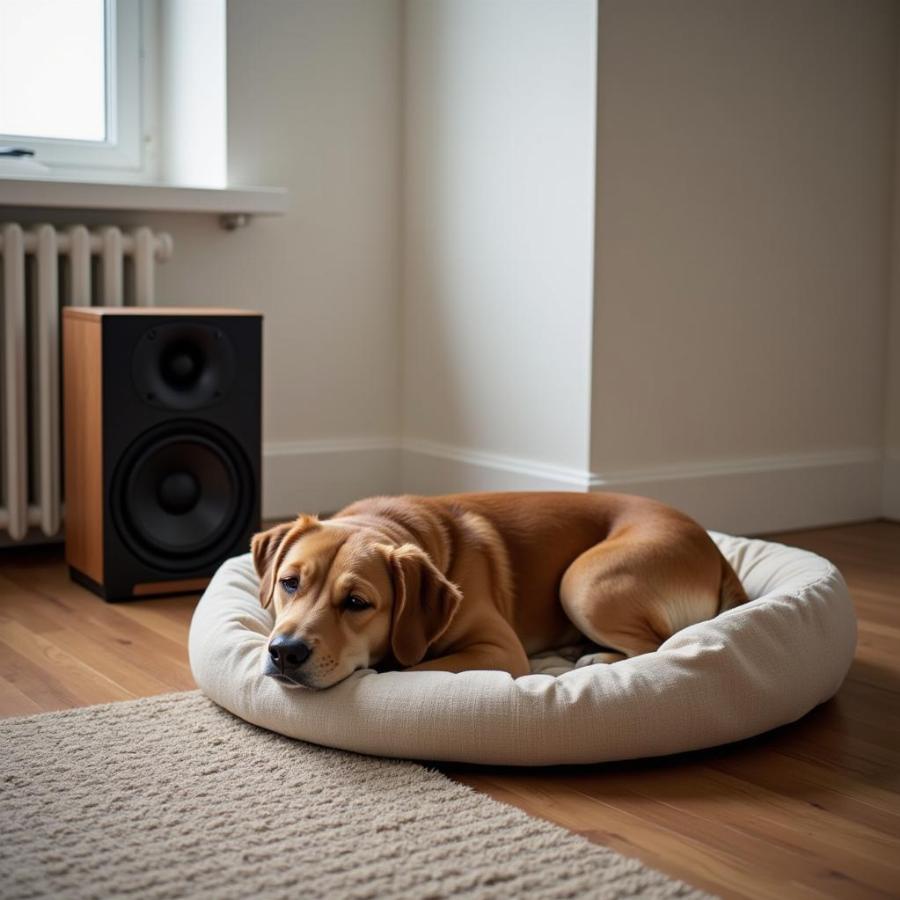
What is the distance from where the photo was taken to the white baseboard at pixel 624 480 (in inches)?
151

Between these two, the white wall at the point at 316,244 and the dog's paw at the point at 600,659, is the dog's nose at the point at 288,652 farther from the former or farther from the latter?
the white wall at the point at 316,244

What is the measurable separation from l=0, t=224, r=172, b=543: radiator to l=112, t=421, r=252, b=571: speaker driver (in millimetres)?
478

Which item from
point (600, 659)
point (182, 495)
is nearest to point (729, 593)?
point (600, 659)

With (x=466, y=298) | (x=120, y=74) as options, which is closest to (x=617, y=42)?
(x=466, y=298)

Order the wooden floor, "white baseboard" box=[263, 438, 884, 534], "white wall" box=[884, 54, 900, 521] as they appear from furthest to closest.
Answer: "white wall" box=[884, 54, 900, 521]
"white baseboard" box=[263, 438, 884, 534]
the wooden floor

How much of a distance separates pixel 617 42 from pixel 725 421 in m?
1.16

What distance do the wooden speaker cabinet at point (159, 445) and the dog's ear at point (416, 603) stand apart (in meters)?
1.19

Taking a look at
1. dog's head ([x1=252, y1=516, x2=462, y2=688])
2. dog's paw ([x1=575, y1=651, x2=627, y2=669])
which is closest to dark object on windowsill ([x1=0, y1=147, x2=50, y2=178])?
dog's head ([x1=252, y1=516, x2=462, y2=688])

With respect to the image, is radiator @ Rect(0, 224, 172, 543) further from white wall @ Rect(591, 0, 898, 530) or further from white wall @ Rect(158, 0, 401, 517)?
white wall @ Rect(591, 0, 898, 530)

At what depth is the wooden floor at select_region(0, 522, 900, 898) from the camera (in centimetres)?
165

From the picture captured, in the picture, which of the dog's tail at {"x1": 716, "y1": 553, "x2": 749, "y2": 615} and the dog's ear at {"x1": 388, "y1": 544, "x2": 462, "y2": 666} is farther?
the dog's tail at {"x1": 716, "y1": 553, "x2": 749, "y2": 615}

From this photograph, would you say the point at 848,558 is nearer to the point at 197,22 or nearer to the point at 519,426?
the point at 519,426

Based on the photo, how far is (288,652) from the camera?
6.34ft

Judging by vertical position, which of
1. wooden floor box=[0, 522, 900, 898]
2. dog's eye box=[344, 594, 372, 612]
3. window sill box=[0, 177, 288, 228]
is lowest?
Answer: wooden floor box=[0, 522, 900, 898]
